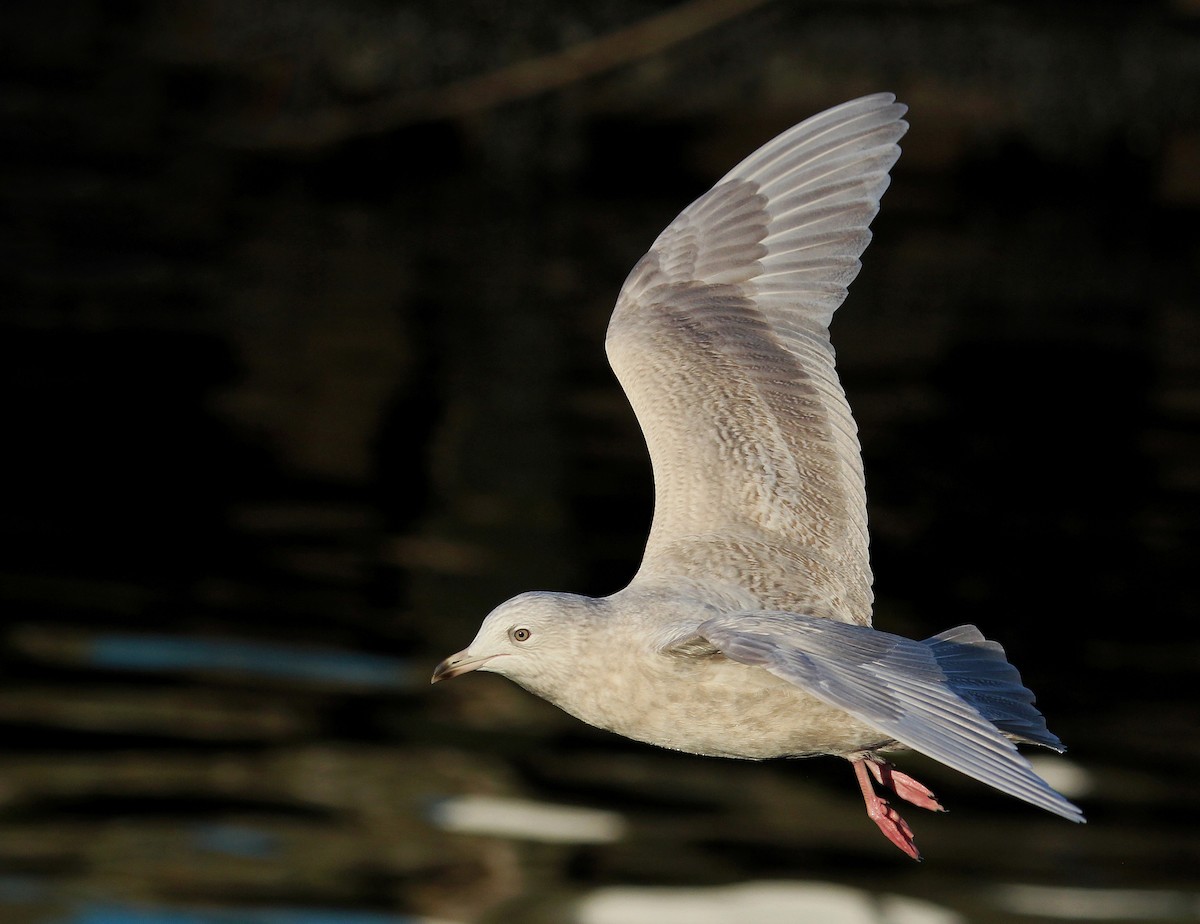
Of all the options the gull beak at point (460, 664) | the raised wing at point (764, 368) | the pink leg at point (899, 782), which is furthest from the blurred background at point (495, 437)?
the gull beak at point (460, 664)

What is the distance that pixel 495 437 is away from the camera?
2869 cm

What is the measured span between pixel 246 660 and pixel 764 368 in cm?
1470

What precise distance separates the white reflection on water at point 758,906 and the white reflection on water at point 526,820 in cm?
76

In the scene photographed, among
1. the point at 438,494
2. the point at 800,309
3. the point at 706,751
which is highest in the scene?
the point at 800,309

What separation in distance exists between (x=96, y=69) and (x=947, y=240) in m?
21.4

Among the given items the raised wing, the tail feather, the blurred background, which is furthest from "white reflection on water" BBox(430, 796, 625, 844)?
the tail feather

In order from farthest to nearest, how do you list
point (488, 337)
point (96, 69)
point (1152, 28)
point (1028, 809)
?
point (96, 69) < point (1152, 28) < point (488, 337) < point (1028, 809)

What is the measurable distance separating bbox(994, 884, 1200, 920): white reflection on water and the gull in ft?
35.9

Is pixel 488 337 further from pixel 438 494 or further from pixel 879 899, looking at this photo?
pixel 879 899

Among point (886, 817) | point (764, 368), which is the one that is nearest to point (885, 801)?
point (886, 817)

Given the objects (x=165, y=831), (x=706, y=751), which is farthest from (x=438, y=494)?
(x=706, y=751)

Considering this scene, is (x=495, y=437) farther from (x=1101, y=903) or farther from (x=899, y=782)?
(x=899, y=782)

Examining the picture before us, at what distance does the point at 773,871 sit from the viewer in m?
18.0

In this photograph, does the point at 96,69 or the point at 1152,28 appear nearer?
the point at 1152,28
